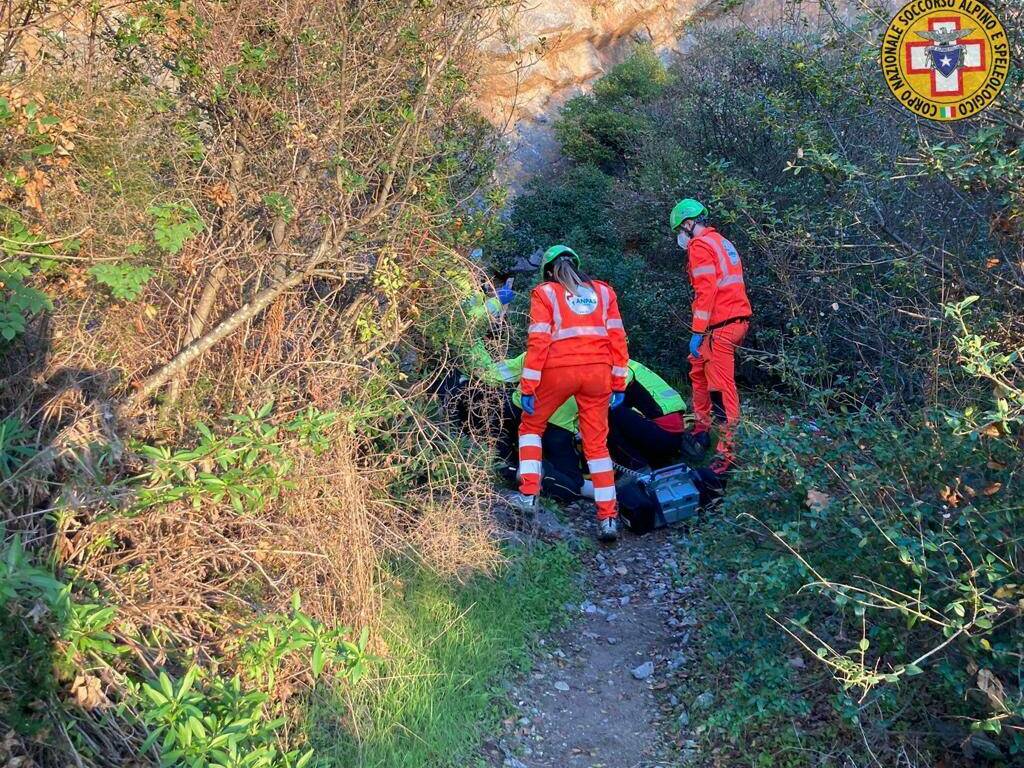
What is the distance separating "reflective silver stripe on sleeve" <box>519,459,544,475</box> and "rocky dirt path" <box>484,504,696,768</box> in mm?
426

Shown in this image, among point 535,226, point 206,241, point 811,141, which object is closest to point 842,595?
point 811,141

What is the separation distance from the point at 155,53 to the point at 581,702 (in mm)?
3943

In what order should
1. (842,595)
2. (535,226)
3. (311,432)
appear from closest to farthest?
(842,595), (311,432), (535,226)

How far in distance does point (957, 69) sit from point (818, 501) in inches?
81.0

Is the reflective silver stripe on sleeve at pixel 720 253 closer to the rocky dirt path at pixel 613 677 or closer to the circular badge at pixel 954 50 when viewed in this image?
the rocky dirt path at pixel 613 677

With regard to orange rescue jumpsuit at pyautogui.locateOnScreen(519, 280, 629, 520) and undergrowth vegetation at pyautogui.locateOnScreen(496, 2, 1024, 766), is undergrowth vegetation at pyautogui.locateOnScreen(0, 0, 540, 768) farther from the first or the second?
undergrowth vegetation at pyautogui.locateOnScreen(496, 2, 1024, 766)

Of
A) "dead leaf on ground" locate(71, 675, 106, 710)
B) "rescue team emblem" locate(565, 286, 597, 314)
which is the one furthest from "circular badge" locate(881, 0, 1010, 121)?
"dead leaf on ground" locate(71, 675, 106, 710)

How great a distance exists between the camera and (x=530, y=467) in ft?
22.0

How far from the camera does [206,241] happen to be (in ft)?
15.5

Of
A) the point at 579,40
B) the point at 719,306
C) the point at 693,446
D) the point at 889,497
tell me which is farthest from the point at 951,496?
the point at 579,40

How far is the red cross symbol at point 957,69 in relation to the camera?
14.0 feet

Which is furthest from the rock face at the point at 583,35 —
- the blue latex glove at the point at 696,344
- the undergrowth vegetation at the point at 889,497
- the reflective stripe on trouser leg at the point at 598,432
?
the undergrowth vegetation at the point at 889,497

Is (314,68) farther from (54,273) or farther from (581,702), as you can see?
(581,702)

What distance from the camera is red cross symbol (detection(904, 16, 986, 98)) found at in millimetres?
4273
